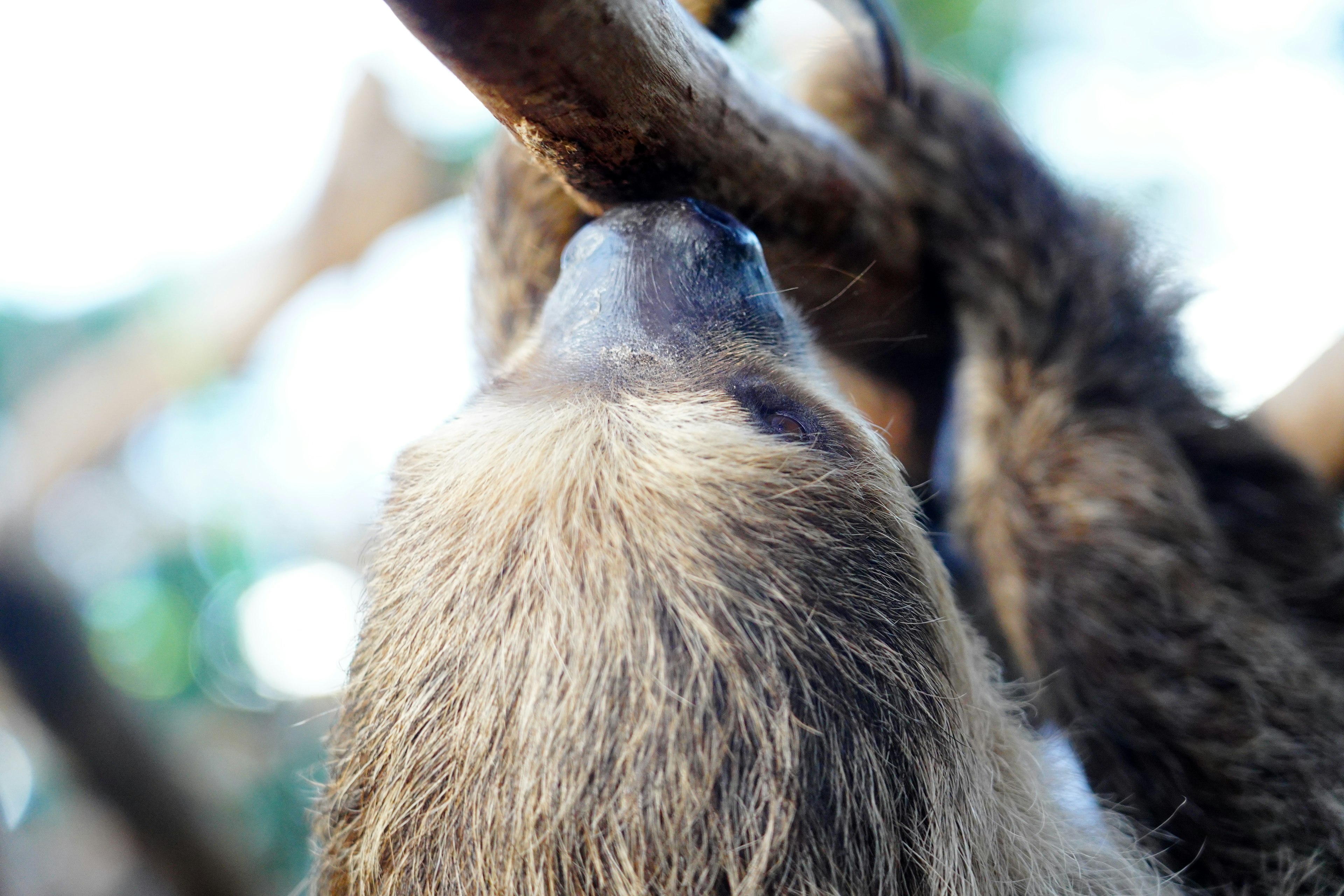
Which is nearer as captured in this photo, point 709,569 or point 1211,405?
point 709,569

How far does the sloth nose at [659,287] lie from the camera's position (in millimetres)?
960

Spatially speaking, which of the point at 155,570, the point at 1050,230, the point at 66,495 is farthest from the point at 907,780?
the point at 155,570

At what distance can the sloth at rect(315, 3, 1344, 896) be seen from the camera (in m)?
0.86

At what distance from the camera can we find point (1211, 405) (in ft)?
5.86

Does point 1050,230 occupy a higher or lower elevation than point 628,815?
higher

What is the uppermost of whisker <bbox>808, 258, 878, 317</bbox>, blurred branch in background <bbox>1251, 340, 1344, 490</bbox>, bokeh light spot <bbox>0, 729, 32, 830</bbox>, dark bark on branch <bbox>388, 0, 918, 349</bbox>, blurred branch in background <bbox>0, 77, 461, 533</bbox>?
blurred branch in background <bbox>0, 77, 461, 533</bbox>

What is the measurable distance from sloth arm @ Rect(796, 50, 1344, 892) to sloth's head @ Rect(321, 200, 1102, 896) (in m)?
0.61

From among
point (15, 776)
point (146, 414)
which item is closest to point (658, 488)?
point (146, 414)

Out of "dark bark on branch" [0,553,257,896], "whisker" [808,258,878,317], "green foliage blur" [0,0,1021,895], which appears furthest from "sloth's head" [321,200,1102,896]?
"green foliage blur" [0,0,1021,895]

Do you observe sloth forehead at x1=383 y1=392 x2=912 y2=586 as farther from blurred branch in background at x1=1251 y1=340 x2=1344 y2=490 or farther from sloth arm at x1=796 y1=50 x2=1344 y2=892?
blurred branch in background at x1=1251 y1=340 x2=1344 y2=490

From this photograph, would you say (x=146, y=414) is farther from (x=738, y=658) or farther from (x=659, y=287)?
(x=738, y=658)

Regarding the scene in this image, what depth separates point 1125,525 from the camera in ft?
5.07

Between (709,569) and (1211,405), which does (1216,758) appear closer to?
(1211,405)

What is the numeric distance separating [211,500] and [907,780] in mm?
5814
